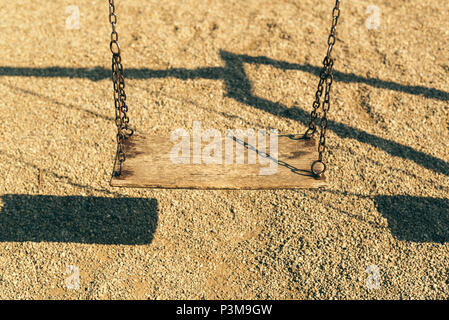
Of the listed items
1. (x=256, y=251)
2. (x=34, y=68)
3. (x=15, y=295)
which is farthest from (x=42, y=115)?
(x=256, y=251)

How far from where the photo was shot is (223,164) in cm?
312

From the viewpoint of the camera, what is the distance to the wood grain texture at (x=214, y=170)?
2.94 m

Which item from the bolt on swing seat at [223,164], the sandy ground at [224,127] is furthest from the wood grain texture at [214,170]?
the sandy ground at [224,127]

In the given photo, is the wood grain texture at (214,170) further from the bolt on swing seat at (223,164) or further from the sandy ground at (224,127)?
the sandy ground at (224,127)

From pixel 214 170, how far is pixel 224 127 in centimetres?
163

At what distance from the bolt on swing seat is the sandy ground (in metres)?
0.87

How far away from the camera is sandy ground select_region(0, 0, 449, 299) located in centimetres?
344

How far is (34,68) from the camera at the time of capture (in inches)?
214

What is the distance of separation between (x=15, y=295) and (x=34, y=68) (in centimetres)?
339

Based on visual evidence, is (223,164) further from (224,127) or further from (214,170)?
(224,127)

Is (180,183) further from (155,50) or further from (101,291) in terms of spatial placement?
(155,50)

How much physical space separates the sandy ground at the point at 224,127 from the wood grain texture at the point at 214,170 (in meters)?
0.88

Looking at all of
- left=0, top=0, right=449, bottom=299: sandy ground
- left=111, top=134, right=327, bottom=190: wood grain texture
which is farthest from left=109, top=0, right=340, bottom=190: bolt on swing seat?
left=0, top=0, right=449, bottom=299: sandy ground

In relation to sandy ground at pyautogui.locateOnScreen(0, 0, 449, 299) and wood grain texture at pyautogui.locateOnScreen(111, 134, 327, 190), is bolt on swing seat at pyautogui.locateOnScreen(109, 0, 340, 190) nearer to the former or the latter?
wood grain texture at pyautogui.locateOnScreen(111, 134, 327, 190)
